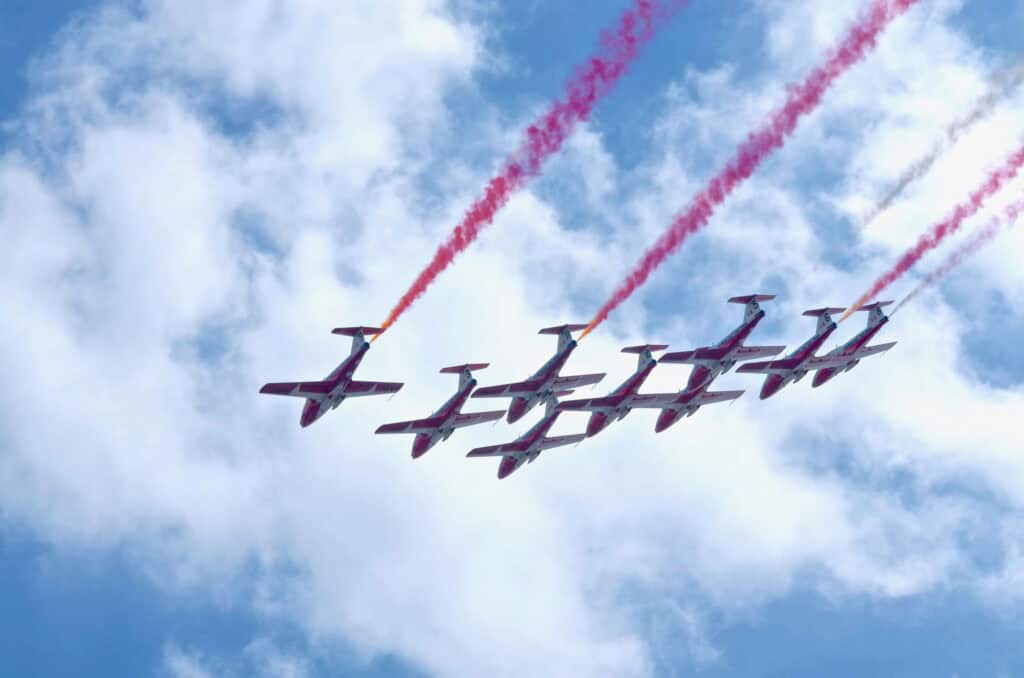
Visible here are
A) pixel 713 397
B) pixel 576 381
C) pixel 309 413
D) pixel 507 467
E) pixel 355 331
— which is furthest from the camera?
pixel 713 397

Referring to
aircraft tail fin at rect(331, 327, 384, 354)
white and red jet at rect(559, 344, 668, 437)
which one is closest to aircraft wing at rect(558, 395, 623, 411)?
white and red jet at rect(559, 344, 668, 437)

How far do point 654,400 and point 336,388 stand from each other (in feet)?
56.4

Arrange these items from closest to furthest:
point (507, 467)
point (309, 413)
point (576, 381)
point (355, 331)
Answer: point (355, 331) → point (309, 413) → point (576, 381) → point (507, 467)

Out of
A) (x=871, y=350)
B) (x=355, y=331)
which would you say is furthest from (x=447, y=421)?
(x=871, y=350)

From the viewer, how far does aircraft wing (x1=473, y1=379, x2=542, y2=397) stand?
11588 centimetres

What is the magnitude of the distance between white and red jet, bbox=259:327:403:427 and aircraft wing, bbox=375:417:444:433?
1.74m

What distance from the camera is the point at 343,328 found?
11081 centimetres

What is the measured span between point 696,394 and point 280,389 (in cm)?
2279

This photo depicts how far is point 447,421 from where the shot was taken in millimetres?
118500

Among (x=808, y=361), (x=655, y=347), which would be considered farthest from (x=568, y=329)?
(x=808, y=361)

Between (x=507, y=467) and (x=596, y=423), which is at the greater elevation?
(x=507, y=467)

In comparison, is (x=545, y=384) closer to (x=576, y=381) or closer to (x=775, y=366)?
(x=576, y=381)

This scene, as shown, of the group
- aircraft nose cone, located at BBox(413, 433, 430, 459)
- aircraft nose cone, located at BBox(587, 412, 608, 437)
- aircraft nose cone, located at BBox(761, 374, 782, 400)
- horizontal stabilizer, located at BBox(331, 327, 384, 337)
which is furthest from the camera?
aircraft nose cone, located at BBox(587, 412, 608, 437)

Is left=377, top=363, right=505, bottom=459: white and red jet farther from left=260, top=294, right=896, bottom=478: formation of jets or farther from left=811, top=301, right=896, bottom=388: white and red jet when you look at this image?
left=811, top=301, right=896, bottom=388: white and red jet
